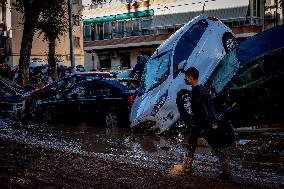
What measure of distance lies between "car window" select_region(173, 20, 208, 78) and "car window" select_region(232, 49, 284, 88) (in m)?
1.96

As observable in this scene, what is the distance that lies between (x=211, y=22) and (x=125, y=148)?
5.20 m

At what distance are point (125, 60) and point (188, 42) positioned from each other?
33.8m

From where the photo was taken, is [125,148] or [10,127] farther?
[10,127]

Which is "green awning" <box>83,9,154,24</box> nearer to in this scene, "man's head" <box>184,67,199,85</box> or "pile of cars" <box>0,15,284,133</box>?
"pile of cars" <box>0,15,284,133</box>

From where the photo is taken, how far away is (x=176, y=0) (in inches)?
1577

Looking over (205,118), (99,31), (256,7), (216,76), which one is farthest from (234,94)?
(99,31)

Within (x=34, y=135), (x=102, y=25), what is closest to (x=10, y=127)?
(x=34, y=135)

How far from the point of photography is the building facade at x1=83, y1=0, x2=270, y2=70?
34625 mm

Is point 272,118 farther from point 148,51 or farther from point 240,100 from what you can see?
point 148,51

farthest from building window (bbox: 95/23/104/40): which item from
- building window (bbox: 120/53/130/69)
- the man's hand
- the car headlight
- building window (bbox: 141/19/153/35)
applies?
the man's hand

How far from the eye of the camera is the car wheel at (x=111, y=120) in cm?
1250

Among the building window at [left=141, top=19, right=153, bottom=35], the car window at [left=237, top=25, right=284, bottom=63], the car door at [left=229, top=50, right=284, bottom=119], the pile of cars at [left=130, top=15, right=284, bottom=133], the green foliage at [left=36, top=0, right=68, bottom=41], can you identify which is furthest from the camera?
the building window at [left=141, top=19, right=153, bottom=35]

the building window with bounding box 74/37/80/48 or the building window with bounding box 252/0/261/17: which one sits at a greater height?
the building window with bounding box 252/0/261/17

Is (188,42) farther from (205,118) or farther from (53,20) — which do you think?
(53,20)
